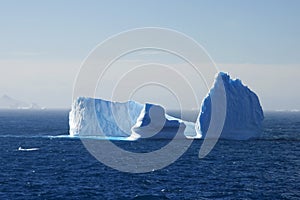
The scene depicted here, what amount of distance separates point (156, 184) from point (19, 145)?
1698 inches

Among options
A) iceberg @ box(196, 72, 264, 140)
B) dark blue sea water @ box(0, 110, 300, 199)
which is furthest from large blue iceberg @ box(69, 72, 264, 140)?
dark blue sea water @ box(0, 110, 300, 199)

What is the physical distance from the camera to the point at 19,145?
85.5 meters

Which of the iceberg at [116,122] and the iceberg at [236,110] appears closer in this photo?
the iceberg at [236,110]

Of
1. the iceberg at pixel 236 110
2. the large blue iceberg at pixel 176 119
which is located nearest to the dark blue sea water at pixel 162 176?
the iceberg at pixel 236 110

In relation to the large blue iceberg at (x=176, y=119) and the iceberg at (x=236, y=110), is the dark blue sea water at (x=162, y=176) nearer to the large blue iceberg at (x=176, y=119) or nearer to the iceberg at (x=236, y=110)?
the iceberg at (x=236, y=110)

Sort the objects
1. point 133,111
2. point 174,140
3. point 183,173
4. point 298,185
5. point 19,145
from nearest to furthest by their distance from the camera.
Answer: point 298,185 < point 183,173 < point 19,145 < point 174,140 < point 133,111

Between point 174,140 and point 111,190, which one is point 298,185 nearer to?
point 111,190

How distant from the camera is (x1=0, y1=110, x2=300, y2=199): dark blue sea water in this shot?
145 ft

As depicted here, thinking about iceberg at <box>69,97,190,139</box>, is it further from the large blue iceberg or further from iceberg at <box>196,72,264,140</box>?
iceberg at <box>196,72,264,140</box>

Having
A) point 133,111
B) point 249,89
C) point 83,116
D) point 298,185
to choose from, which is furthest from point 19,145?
point 298,185

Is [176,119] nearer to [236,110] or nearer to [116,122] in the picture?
[236,110]

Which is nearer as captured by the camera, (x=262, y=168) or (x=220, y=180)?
(x=220, y=180)

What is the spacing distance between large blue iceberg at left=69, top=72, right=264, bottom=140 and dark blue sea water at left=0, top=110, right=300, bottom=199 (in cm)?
635

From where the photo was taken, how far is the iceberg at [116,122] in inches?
3442
